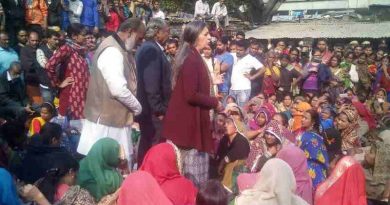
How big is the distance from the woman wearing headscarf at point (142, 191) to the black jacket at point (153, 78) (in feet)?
3.85

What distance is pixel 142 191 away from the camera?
170 inches

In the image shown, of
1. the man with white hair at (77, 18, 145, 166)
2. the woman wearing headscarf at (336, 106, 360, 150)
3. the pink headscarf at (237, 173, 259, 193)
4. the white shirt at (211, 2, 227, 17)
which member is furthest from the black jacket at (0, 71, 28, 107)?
the white shirt at (211, 2, 227, 17)

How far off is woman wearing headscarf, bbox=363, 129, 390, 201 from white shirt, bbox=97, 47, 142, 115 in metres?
2.38

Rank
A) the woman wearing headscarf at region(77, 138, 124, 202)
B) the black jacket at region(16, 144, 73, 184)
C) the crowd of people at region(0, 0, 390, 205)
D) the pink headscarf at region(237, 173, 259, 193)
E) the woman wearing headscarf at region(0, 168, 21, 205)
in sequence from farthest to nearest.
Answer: the pink headscarf at region(237, 173, 259, 193)
the black jacket at region(16, 144, 73, 184)
the woman wearing headscarf at region(77, 138, 124, 202)
the crowd of people at region(0, 0, 390, 205)
the woman wearing headscarf at region(0, 168, 21, 205)

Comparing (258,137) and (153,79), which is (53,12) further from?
(153,79)

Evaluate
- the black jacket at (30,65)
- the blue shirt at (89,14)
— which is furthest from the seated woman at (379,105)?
the black jacket at (30,65)

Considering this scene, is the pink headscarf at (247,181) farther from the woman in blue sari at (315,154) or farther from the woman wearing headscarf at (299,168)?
the woman in blue sari at (315,154)

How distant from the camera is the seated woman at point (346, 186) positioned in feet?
17.7

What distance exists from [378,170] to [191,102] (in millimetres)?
2101

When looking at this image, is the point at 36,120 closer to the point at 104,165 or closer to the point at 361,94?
the point at 104,165

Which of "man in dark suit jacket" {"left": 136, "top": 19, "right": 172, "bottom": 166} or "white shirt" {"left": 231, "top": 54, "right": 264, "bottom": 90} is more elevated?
"man in dark suit jacket" {"left": 136, "top": 19, "right": 172, "bottom": 166}

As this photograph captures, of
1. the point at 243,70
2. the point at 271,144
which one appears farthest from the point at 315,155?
A: the point at 243,70

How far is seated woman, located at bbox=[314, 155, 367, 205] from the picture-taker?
5387 mm

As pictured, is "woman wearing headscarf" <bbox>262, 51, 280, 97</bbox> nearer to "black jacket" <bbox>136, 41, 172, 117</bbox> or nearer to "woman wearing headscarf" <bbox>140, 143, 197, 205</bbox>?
"black jacket" <bbox>136, 41, 172, 117</bbox>
